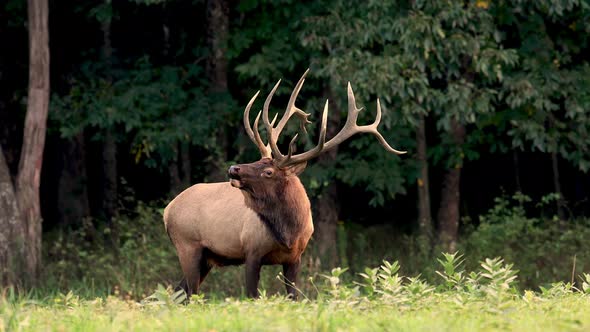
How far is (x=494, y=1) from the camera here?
15.5 metres

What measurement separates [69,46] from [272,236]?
9.76m

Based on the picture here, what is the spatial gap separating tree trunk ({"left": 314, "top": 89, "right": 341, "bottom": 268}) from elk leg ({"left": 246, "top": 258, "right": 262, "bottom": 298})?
567cm

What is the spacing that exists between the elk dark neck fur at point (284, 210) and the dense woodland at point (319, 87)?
4378 mm

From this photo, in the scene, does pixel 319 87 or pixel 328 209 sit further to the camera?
pixel 328 209

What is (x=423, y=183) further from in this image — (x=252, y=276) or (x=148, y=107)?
(x=252, y=276)

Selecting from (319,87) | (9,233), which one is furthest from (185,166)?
(9,233)

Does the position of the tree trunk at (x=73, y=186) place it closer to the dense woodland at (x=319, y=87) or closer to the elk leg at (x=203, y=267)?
the dense woodland at (x=319, y=87)

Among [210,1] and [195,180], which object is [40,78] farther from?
[195,180]

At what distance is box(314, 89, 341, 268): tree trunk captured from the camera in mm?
15906

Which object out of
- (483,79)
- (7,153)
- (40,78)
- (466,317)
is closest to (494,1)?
(483,79)

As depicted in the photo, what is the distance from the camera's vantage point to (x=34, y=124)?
15.0m

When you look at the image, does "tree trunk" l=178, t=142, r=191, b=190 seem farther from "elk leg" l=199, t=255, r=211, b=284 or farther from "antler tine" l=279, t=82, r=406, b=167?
"antler tine" l=279, t=82, r=406, b=167

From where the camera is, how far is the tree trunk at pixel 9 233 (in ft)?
46.8

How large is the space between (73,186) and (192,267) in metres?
11.1
